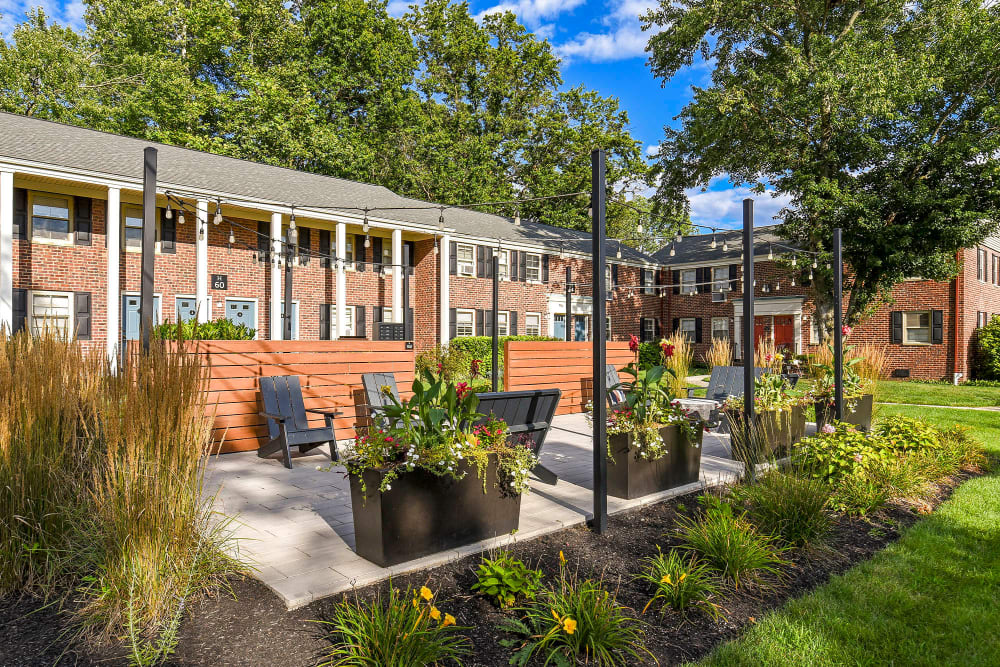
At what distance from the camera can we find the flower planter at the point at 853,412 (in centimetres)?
735

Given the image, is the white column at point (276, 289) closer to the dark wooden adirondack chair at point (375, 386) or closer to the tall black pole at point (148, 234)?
the dark wooden adirondack chair at point (375, 386)

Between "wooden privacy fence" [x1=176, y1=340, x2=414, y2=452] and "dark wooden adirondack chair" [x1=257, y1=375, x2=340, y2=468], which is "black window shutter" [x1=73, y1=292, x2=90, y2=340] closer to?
"wooden privacy fence" [x1=176, y1=340, x2=414, y2=452]

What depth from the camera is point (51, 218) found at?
14.0m

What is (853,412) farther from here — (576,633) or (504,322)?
(504,322)

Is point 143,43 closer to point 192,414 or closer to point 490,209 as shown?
point 490,209

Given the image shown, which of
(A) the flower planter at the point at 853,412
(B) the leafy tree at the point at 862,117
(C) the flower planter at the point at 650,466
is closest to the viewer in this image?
(C) the flower planter at the point at 650,466

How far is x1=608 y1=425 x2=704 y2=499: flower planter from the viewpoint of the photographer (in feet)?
15.2

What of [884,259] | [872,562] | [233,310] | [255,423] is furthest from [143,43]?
[872,562]

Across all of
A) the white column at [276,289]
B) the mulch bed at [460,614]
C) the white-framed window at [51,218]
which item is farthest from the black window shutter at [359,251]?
the mulch bed at [460,614]

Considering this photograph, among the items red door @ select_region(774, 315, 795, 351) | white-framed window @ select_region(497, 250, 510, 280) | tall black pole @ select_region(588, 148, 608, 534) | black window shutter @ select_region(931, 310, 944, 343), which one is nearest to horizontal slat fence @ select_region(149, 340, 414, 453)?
tall black pole @ select_region(588, 148, 608, 534)

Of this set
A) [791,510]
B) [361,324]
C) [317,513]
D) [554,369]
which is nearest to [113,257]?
[361,324]

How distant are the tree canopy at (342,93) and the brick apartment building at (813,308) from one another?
7.17 meters

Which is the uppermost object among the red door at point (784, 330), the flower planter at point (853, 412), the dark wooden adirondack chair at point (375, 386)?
the red door at point (784, 330)

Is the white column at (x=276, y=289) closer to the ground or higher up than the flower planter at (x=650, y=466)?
higher up
